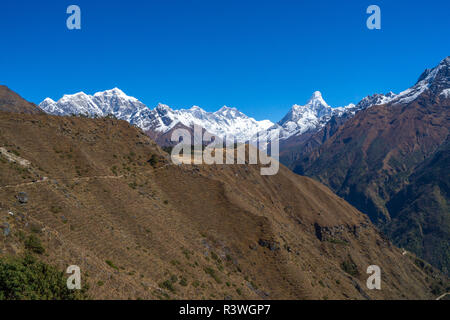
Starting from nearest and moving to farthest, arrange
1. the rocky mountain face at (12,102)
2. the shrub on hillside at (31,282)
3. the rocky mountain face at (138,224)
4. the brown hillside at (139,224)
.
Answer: the shrub on hillside at (31,282) < the rocky mountain face at (138,224) < the brown hillside at (139,224) < the rocky mountain face at (12,102)

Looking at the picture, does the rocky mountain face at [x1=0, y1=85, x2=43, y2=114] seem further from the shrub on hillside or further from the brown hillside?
the shrub on hillside

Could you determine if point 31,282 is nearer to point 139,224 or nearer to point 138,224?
point 138,224

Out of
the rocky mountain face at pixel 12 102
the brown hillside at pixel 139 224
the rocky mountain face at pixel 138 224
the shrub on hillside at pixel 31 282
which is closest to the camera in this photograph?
the shrub on hillside at pixel 31 282

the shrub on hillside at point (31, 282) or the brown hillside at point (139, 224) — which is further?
the brown hillside at point (139, 224)

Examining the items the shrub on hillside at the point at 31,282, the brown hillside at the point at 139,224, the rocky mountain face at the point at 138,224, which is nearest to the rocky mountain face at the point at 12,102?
the rocky mountain face at the point at 138,224

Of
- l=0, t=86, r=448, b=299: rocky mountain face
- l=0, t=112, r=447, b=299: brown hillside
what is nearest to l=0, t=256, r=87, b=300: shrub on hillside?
l=0, t=86, r=448, b=299: rocky mountain face

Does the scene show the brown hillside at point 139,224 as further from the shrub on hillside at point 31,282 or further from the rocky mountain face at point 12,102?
the rocky mountain face at point 12,102
